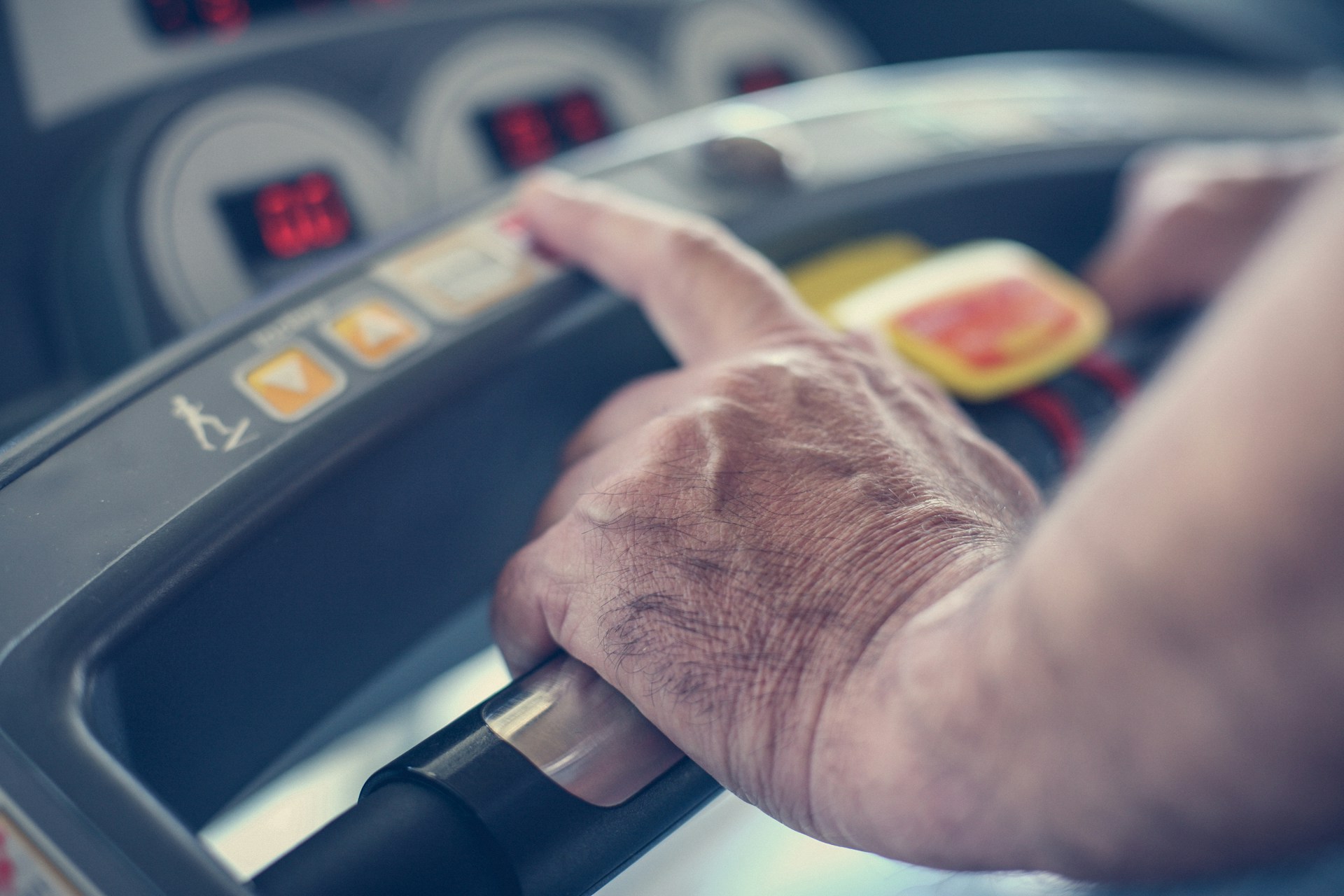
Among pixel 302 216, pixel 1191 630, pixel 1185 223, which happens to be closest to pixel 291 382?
pixel 302 216

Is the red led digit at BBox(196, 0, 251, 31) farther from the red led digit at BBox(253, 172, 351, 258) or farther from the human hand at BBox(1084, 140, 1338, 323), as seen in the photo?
the human hand at BBox(1084, 140, 1338, 323)

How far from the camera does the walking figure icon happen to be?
0.47 meters

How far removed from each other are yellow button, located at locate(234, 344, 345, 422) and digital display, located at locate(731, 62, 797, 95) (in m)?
0.71

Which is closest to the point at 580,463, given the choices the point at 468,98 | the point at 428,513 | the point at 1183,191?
the point at 428,513

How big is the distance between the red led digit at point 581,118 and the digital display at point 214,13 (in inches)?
9.2

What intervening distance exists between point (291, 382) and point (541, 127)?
51cm

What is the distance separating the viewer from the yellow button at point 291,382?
0.50m

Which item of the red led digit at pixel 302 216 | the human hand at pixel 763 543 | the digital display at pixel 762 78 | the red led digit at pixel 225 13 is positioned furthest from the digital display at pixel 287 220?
the digital display at pixel 762 78

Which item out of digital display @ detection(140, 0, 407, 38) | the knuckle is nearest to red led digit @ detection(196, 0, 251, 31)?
digital display @ detection(140, 0, 407, 38)

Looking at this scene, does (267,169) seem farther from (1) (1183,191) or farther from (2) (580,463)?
(1) (1183,191)

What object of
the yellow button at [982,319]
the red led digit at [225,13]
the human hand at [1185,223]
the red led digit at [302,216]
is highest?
the red led digit at [225,13]

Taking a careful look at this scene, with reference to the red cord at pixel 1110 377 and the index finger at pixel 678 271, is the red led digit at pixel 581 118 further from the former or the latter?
the red cord at pixel 1110 377

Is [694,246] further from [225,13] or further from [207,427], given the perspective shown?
[225,13]

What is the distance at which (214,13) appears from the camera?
0.81 m
